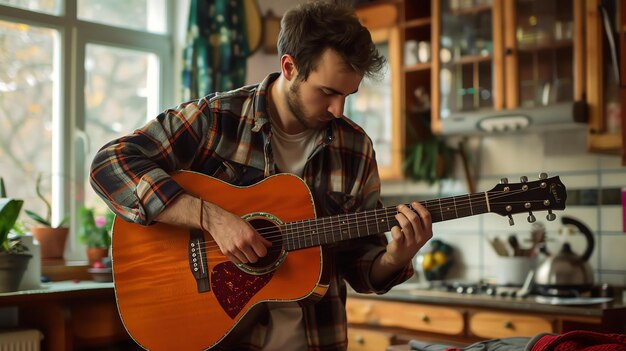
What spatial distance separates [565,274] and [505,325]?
0.32 meters

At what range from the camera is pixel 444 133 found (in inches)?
142

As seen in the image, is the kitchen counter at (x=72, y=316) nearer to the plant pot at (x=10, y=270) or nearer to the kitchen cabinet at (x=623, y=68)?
the plant pot at (x=10, y=270)

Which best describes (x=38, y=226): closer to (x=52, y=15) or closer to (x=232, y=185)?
(x=52, y=15)

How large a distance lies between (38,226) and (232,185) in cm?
189

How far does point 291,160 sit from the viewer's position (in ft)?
6.31

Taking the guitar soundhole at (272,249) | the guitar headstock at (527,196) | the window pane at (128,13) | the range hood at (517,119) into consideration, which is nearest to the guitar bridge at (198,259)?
the guitar soundhole at (272,249)

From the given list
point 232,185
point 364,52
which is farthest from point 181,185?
point 364,52

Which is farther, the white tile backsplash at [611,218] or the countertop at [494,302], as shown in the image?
the white tile backsplash at [611,218]

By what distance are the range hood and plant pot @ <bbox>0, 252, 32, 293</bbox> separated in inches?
77.2

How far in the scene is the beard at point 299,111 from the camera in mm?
1853

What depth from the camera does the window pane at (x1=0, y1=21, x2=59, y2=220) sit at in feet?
11.6

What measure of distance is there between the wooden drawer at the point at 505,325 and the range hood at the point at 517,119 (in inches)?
32.0

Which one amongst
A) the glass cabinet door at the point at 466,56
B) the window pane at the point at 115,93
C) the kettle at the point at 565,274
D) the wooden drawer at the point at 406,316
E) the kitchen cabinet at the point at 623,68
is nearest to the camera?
the kitchen cabinet at the point at 623,68

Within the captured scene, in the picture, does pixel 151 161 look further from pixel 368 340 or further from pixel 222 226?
pixel 368 340
